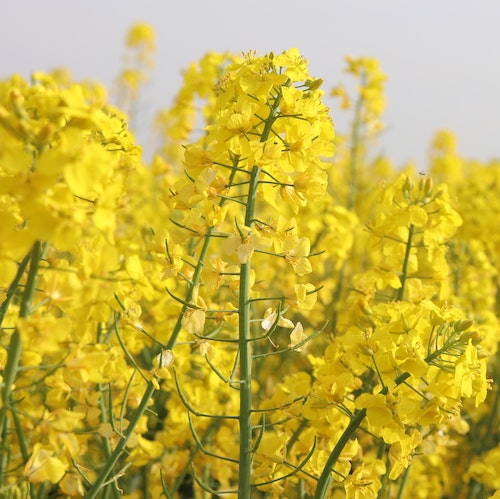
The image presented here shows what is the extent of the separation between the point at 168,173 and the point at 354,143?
1.86 meters

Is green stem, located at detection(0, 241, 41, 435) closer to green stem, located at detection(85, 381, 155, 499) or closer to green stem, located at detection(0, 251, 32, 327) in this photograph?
green stem, located at detection(0, 251, 32, 327)

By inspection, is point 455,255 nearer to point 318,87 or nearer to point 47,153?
point 318,87

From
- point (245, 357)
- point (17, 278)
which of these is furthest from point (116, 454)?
point (17, 278)

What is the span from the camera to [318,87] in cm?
153

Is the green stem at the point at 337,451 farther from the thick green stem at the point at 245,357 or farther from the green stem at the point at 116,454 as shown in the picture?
the green stem at the point at 116,454

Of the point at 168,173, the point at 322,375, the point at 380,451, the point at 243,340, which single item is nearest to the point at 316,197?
the point at 243,340

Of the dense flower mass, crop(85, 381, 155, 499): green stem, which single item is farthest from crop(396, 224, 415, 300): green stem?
crop(85, 381, 155, 499): green stem

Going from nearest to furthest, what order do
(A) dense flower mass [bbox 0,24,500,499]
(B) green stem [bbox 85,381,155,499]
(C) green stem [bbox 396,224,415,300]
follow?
1. (A) dense flower mass [bbox 0,24,500,499]
2. (B) green stem [bbox 85,381,155,499]
3. (C) green stem [bbox 396,224,415,300]

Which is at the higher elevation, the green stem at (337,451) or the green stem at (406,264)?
the green stem at (406,264)

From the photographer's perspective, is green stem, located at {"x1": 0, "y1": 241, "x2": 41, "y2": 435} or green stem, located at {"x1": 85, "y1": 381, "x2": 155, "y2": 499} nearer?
green stem, located at {"x1": 0, "y1": 241, "x2": 41, "y2": 435}

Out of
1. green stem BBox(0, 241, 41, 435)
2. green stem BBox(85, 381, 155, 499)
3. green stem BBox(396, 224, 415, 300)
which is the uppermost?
green stem BBox(396, 224, 415, 300)

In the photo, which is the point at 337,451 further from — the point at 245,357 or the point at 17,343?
the point at 17,343

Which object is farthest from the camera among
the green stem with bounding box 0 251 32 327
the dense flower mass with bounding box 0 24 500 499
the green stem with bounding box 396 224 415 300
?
the green stem with bounding box 396 224 415 300

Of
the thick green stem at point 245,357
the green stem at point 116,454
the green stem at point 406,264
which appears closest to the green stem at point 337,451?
the thick green stem at point 245,357
